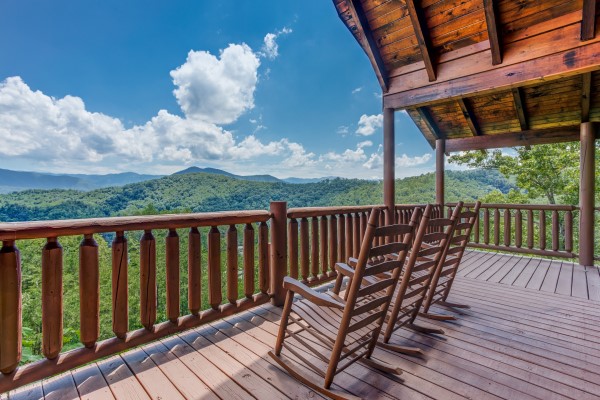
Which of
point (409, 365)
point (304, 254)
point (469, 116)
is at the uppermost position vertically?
point (469, 116)

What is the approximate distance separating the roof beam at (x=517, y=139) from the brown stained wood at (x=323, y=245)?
14.0ft

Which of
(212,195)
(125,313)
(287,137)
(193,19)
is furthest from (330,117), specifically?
(125,313)

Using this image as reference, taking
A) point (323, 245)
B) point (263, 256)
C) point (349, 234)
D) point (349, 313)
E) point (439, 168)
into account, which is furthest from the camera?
point (439, 168)

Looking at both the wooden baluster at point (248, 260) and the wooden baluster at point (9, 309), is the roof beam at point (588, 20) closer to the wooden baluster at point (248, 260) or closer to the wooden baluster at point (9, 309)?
the wooden baluster at point (248, 260)

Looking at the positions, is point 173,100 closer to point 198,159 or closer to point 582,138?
point 198,159

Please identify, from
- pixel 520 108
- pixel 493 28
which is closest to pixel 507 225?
pixel 520 108

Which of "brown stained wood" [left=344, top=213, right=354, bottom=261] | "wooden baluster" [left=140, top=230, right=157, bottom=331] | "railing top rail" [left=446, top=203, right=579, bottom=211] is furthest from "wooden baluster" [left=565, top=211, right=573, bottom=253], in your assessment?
"wooden baluster" [left=140, top=230, right=157, bottom=331]

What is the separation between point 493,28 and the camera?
10.3 ft

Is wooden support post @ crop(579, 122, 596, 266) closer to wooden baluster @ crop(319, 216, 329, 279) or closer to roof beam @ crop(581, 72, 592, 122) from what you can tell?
roof beam @ crop(581, 72, 592, 122)

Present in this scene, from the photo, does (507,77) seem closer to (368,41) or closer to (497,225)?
(368,41)

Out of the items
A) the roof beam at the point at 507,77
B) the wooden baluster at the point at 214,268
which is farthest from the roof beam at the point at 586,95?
the wooden baluster at the point at 214,268

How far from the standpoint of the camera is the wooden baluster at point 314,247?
3.14m

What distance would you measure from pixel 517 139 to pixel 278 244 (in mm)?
5462

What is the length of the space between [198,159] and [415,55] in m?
43.0
